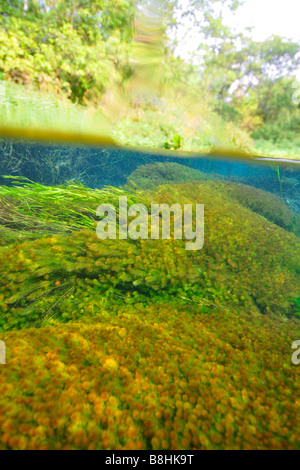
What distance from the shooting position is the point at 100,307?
7.89 feet

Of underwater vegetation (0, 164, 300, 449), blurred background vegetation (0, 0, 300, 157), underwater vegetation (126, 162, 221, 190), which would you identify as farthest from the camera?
underwater vegetation (126, 162, 221, 190)

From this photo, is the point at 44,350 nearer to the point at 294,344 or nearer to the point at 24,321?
the point at 24,321

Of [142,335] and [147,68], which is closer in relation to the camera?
[142,335]

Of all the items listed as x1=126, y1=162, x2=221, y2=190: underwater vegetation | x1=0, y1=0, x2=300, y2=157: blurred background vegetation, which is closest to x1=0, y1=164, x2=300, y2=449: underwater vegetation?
x1=0, y1=0, x2=300, y2=157: blurred background vegetation

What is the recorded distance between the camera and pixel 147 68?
4539 mm

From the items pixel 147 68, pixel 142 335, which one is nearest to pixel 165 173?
pixel 147 68

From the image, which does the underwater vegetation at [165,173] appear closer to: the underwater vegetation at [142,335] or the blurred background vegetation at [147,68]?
the blurred background vegetation at [147,68]

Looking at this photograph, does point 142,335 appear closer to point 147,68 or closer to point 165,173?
point 147,68

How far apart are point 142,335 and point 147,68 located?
536 centimetres

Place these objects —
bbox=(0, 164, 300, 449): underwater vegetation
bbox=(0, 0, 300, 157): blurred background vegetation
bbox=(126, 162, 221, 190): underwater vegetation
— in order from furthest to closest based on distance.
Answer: bbox=(126, 162, 221, 190): underwater vegetation
bbox=(0, 0, 300, 157): blurred background vegetation
bbox=(0, 164, 300, 449): underwater vegetation

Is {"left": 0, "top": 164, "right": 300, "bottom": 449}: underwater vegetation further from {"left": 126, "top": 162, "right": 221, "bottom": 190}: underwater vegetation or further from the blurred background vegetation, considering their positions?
{"left": 126, "top": 162, "right": 221, "bottom": 190}: underwater vegetation

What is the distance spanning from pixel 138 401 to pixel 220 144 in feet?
19.1

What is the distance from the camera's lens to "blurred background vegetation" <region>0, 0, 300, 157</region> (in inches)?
157

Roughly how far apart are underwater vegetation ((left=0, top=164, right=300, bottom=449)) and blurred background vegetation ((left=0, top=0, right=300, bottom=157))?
215cm
